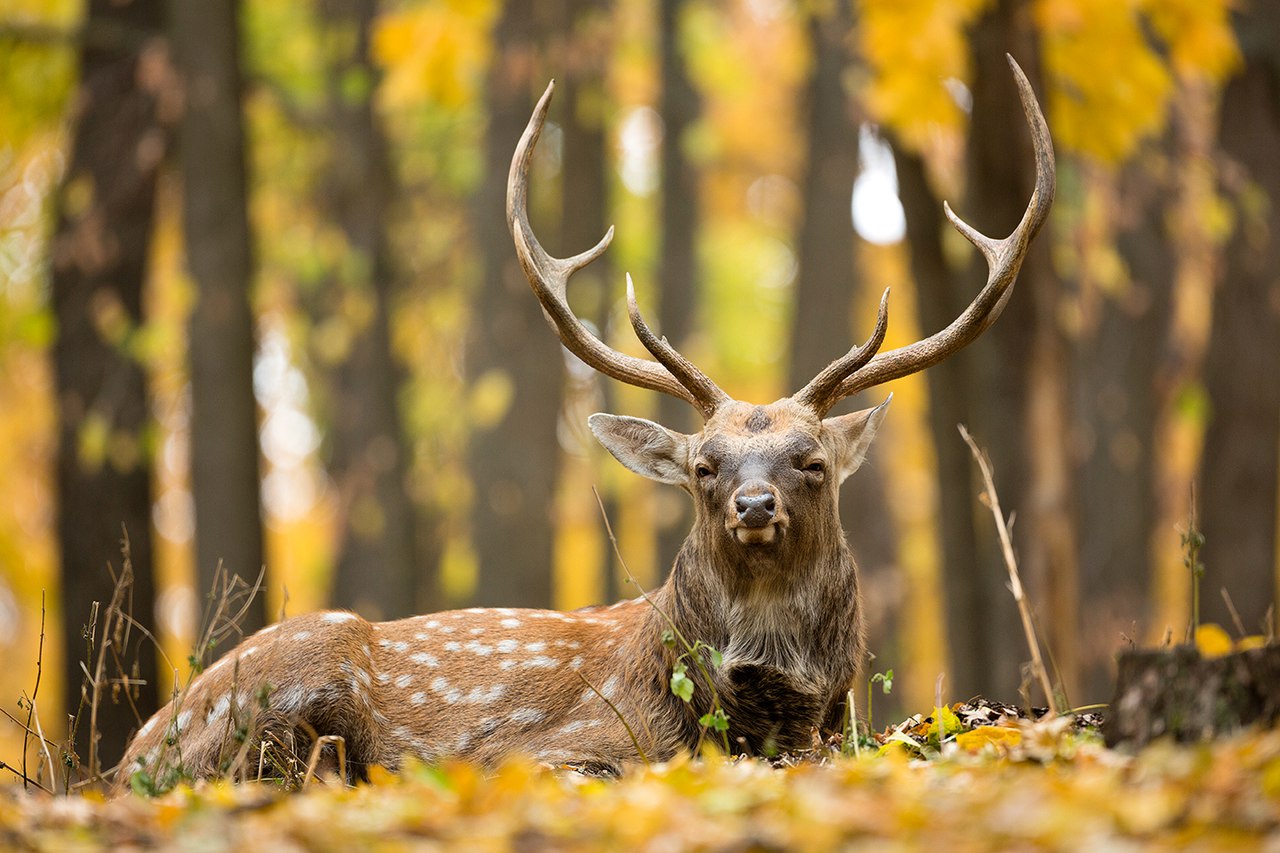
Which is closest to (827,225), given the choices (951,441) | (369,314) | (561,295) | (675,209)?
(951,441)

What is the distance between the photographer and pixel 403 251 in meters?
19.5

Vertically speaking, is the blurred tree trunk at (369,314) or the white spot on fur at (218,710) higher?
the blurred tree trunk at (369,314)

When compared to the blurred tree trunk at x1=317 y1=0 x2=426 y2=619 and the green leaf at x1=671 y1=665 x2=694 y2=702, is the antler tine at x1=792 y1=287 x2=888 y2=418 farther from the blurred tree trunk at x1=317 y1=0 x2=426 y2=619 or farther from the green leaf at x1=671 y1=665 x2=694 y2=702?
the blurred tree trunk at x1=317 y1=0 x2=426 y2=619

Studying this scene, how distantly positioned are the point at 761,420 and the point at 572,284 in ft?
34.6

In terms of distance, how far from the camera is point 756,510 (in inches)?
245

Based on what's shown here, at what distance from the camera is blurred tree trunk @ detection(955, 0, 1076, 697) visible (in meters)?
9.15

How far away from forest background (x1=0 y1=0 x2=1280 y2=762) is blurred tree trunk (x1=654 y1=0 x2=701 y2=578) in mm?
51

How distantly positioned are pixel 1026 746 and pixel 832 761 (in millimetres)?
740

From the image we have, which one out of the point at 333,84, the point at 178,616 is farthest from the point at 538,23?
the point at 178,616

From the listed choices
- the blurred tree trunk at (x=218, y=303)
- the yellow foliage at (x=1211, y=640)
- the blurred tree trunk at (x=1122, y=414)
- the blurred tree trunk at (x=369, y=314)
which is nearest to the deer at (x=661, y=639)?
the yellow foliage at (x=1211, y=640)

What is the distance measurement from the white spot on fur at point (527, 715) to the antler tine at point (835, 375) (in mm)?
1830

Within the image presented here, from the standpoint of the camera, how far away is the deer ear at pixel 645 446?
23.5 feet

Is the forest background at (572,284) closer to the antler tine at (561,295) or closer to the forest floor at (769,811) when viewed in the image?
the antler tine at (561,295)

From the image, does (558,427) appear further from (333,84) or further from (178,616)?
(178,616)
